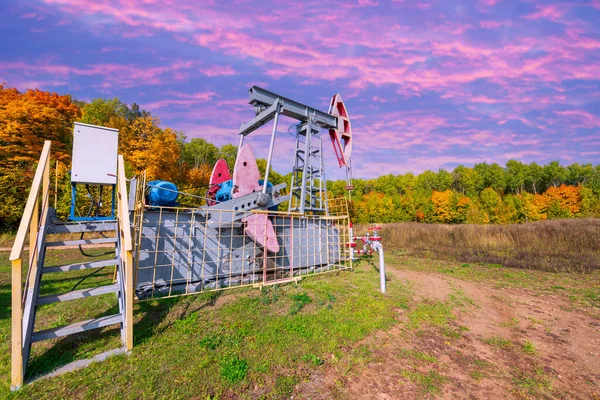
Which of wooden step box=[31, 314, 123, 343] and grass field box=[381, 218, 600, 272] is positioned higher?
wooden step box=[31, 314, 123, 343]

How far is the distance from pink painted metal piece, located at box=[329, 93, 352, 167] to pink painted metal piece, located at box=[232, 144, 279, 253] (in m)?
4.31

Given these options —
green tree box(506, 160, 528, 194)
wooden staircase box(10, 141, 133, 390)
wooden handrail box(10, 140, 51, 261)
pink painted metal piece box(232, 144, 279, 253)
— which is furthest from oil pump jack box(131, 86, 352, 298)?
green tree box(506, 160, 528, 194)

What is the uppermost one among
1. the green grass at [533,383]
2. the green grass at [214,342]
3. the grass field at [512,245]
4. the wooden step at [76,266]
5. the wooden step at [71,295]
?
the wooden step at [76,266]

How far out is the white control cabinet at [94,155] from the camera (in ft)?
15.2

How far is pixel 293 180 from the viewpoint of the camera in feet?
30.0

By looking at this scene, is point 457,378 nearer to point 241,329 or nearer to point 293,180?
point 241,329

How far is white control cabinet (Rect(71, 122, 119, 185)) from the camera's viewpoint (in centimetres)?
462

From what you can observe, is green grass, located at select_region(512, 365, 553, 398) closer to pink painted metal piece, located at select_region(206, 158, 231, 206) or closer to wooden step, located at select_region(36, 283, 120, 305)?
wooden step, located at select_region(36, 283, 120, 305)

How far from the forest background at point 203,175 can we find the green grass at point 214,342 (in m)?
2.90

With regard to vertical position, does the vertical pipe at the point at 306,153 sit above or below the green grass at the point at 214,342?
above

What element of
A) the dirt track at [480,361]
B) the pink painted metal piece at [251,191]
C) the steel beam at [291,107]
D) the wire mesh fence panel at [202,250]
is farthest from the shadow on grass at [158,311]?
the steel beam at [291,107]

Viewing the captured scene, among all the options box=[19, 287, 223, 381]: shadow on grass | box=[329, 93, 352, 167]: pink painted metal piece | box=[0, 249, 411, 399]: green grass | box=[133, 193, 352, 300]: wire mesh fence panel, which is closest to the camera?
box=[0, 249, 411, 399]: green grass

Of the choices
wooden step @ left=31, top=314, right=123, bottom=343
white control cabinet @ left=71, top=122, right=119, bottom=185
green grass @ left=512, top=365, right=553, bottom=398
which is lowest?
green grass @ left=512, top=365, right=553, bottom=398

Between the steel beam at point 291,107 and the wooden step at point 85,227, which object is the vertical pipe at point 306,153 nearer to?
the steel beam at point 291,107
